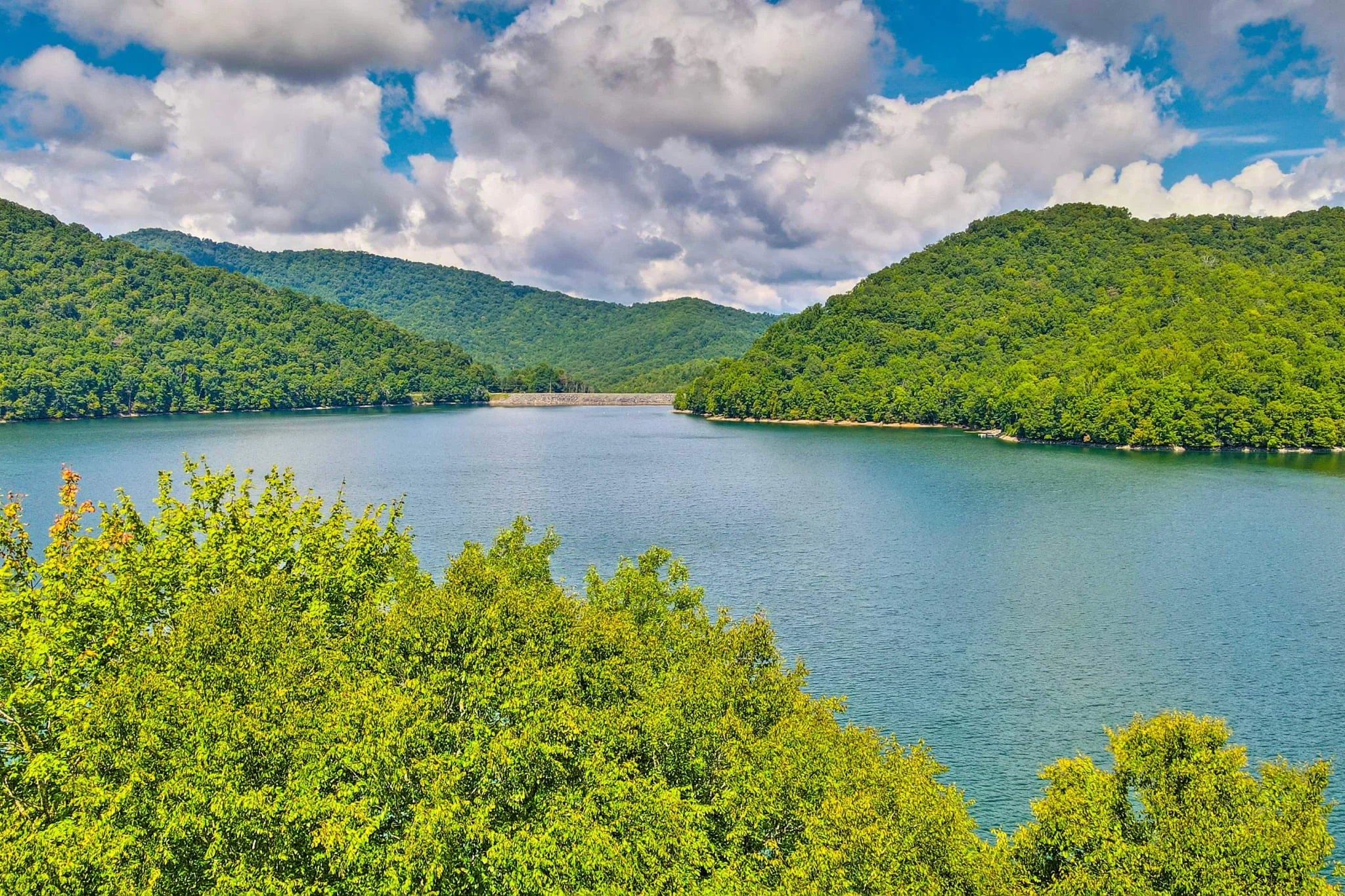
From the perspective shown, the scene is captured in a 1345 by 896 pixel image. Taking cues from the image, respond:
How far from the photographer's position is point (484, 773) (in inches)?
721

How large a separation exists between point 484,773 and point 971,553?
169 ft

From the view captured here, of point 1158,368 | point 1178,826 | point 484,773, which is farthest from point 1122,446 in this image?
point 484,773

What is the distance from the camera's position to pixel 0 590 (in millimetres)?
21141

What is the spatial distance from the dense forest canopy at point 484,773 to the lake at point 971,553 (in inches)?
454

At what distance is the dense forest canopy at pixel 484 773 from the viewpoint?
15.7 metres

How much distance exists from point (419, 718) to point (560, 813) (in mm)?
3875

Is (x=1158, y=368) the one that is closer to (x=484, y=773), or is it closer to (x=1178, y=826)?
(x=1178, y=826)

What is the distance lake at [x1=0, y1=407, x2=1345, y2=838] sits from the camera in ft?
119

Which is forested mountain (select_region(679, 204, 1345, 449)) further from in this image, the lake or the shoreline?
the lake

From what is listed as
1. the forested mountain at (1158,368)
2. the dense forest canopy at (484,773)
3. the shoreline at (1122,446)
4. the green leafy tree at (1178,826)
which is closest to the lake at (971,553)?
the shoreline at (1122,446)

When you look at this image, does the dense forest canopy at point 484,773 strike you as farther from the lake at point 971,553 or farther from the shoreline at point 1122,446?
the shoreline at point 1122,446

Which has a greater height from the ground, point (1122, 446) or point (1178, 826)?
point (1122, 446)

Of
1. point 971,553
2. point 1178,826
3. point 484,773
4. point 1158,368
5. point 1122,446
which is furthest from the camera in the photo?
point 1158,368

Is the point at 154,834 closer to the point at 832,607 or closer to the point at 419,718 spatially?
the point at 419,718
